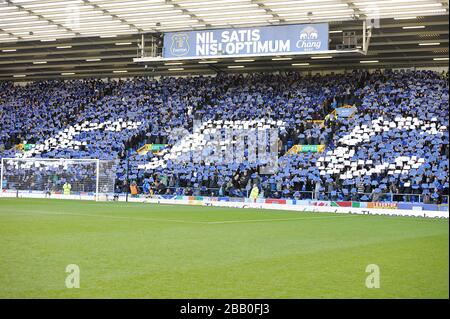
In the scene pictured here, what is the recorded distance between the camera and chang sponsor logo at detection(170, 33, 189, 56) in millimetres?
26953

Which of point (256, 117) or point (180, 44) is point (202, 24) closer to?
point (180, 44)

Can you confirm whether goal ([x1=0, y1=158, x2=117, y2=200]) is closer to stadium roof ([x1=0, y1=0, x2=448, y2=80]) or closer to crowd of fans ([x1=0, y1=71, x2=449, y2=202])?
crowd of fans ([x1=0, y1=71, x2=449, y2=202])

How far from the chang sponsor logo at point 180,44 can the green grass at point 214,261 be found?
1291cm

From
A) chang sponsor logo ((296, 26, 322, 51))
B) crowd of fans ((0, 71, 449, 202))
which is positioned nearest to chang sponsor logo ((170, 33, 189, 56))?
chang sponsor logo ((296, 26, 322, 51))

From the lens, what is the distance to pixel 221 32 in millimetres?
26172

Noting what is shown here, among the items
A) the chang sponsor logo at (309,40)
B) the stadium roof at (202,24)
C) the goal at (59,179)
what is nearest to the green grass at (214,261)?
the stadium roof at (202,24)

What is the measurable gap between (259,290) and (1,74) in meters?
42.6

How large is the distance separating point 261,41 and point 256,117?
346 inches

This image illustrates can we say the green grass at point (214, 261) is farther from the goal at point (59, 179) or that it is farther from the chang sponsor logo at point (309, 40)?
the goal at point (59, 179)

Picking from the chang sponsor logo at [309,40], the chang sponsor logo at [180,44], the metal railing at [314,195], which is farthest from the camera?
the chang sponsor logo at [180,44]

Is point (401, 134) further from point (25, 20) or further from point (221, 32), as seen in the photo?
point (25, 20)

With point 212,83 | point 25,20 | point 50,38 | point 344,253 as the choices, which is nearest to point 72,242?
point 344,253

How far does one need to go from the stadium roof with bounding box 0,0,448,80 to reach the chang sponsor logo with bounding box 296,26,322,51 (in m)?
1.00

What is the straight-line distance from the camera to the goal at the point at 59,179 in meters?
31.0
